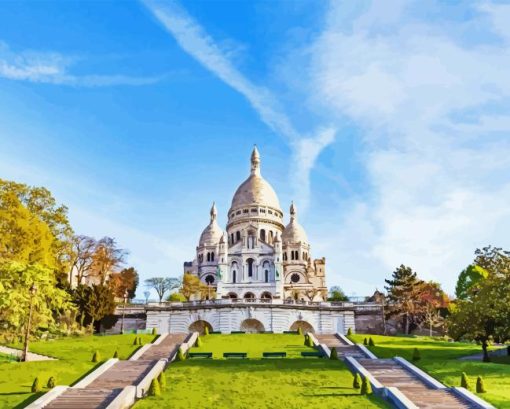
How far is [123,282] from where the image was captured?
269 feet

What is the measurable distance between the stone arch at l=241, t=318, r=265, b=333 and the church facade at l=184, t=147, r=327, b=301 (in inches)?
829

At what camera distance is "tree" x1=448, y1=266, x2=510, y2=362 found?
115 ft

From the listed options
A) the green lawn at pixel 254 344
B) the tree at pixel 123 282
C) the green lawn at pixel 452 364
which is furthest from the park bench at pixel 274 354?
the tree at pixel 123 282

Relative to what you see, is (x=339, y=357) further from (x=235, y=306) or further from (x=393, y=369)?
(x=235, y=306)

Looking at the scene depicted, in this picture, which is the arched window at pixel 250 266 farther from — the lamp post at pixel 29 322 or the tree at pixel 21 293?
the lamp post at pixel 29 322

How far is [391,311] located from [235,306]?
57.7ft

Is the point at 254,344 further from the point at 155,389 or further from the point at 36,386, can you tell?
the point at 36,386

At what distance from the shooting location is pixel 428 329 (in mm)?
61688

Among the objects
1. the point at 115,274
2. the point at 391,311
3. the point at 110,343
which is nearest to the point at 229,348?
the point at 110,343

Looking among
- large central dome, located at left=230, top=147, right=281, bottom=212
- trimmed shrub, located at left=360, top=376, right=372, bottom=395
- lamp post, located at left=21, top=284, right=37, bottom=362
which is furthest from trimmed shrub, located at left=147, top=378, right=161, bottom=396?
large central dome, located at left=230, top=147, right=281, bottom=212

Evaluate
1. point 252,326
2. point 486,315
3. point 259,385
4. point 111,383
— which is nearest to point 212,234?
point 252,326

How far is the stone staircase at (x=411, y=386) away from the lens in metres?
24.2

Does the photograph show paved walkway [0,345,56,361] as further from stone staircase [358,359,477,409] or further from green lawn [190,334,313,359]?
stone staircase [358,359,477,409]

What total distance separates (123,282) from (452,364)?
5742 centimetres
